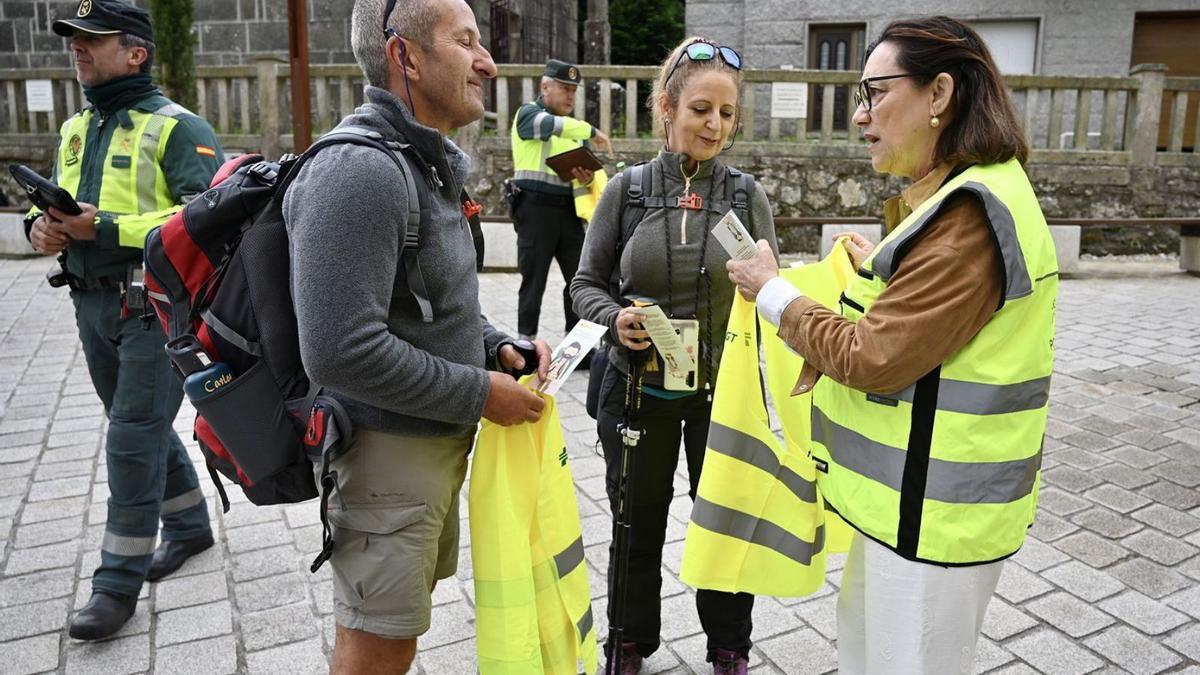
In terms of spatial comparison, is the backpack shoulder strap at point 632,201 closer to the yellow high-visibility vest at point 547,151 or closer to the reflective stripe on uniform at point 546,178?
the yellow high-visibility vest at point 547,151

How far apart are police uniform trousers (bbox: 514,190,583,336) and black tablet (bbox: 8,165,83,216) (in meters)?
3.91


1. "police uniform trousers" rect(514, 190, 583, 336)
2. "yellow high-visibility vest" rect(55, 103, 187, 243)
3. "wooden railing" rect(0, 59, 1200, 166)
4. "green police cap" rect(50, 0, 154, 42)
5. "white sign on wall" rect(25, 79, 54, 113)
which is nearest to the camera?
"green police cap" rect(50, 0, 154, 42)

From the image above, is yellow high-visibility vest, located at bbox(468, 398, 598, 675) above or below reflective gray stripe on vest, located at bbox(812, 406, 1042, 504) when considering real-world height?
below

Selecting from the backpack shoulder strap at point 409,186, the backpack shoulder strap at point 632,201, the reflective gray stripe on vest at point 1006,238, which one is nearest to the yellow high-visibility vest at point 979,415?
the reflective gray stripe on vest at point 1006,238

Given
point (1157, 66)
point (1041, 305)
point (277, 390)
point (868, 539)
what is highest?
point (1157, 66)

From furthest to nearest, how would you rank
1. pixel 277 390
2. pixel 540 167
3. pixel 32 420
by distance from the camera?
pixel 540 167 → pixel 32 420 → pixel 277 390

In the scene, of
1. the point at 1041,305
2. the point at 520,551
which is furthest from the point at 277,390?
the point at 1041,305

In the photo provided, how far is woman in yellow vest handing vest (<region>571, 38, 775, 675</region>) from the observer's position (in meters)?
3.00

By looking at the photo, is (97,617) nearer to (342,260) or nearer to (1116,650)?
(342,260)

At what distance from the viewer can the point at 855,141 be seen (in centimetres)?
1260

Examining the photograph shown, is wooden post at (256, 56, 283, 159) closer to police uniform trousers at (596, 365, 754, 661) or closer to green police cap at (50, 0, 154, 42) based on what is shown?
green police cap at (50, 0, 154, 42)

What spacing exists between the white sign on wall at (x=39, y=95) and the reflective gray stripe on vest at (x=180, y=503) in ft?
35.8

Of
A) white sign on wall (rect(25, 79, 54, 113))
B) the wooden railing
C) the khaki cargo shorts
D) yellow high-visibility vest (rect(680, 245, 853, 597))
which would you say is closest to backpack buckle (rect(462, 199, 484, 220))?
the khaki cargo shorts

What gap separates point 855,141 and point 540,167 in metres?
6.87
